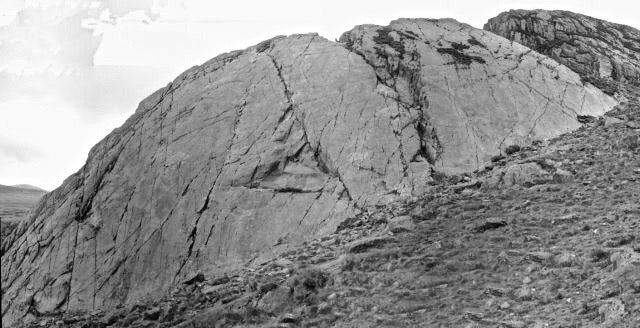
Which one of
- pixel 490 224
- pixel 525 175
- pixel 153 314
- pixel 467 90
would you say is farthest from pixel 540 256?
pixel 467 90

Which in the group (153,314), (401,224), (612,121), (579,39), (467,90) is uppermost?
(579,39)

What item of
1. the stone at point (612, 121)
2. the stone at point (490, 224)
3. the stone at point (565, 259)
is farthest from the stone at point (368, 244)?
the stone at point (612, 121)

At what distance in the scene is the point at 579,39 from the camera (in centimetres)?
4506

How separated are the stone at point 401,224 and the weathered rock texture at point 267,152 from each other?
3715mm

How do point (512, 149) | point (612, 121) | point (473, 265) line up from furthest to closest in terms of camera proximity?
1. point (612, 121)
2. point (512, 149)
3. point (473, 265)

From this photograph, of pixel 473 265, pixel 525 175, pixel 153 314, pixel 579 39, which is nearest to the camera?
pixel 473 265

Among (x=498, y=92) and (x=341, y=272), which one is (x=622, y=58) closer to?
(x=498, y=92)

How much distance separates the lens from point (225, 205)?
26375mm

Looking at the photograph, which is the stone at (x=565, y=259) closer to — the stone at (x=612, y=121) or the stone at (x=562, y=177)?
the stone at (x=562, y=177)

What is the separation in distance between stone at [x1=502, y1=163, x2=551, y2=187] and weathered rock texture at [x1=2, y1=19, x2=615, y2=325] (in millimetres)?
3831

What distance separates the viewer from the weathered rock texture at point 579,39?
41.4m

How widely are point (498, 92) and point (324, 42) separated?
10907 millimetres

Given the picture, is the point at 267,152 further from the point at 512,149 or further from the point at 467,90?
the point at 512,149

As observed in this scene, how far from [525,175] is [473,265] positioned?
7145 millimetres
